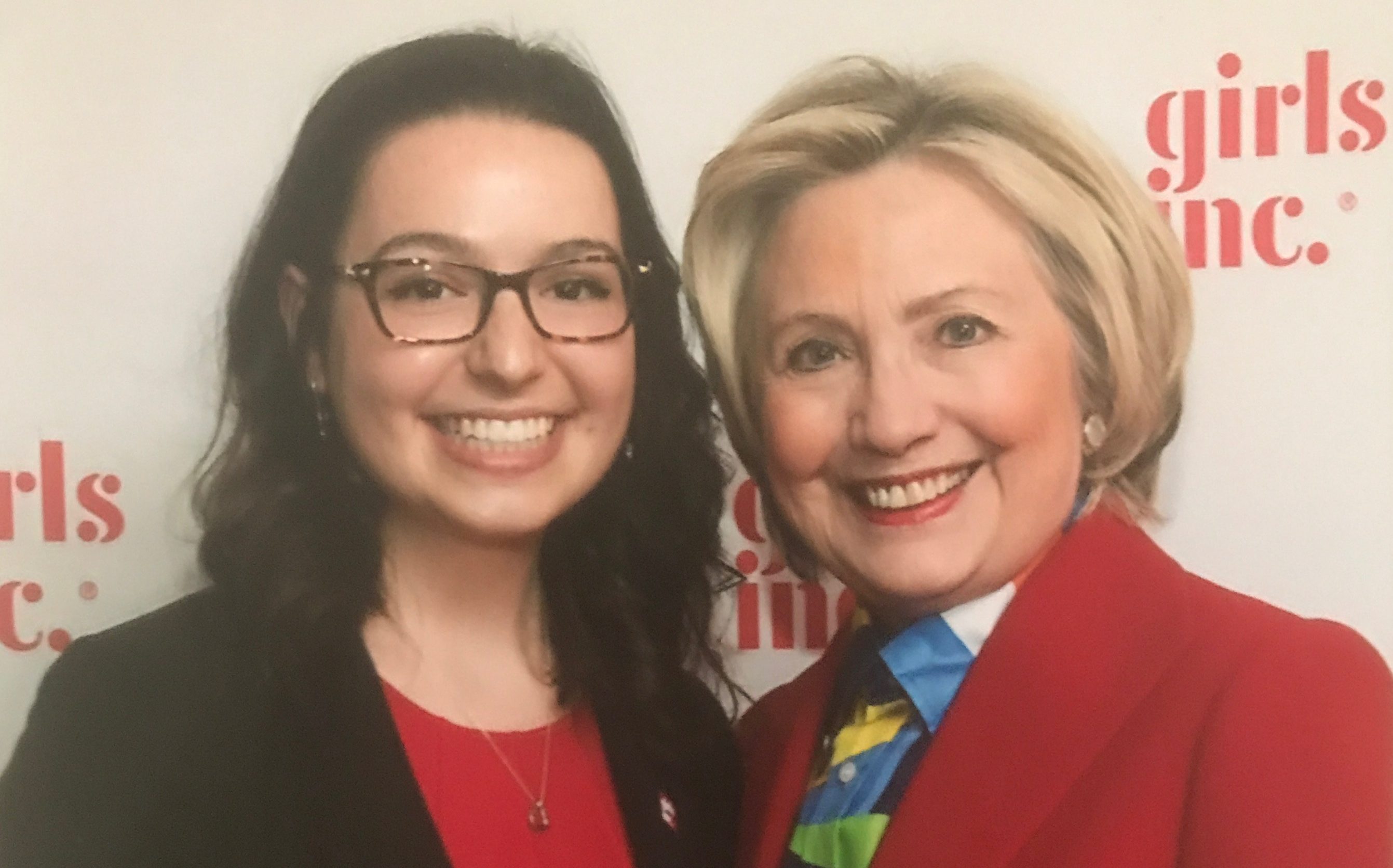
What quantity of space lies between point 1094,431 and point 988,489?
12cm

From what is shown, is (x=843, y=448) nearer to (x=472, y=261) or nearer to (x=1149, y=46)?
(x=472, y=261)

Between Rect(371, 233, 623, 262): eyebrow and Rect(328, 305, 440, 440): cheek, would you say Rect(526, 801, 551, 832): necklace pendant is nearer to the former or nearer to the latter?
Rect(328, 305, 440, 440): cheek

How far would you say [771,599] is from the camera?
51.8 inches

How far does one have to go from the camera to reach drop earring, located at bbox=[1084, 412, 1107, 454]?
3.17 feet

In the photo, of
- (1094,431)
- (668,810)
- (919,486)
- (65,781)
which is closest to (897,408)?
(919,486)

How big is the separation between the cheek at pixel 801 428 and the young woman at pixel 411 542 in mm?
202

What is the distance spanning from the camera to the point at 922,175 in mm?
943

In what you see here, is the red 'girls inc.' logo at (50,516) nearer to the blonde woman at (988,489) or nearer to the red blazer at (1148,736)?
the blonde woman at (988,489)

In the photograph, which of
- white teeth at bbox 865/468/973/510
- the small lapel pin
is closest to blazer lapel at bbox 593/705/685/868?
the small lapel pin

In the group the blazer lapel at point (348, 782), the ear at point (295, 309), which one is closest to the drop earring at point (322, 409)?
the ear at point (295, 309)

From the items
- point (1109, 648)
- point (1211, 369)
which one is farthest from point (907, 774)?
point (1211, 369)

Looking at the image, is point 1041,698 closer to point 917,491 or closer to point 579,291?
point 917,491

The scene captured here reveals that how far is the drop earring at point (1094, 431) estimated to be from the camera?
966mm

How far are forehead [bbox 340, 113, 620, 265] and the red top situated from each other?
0.44 m
